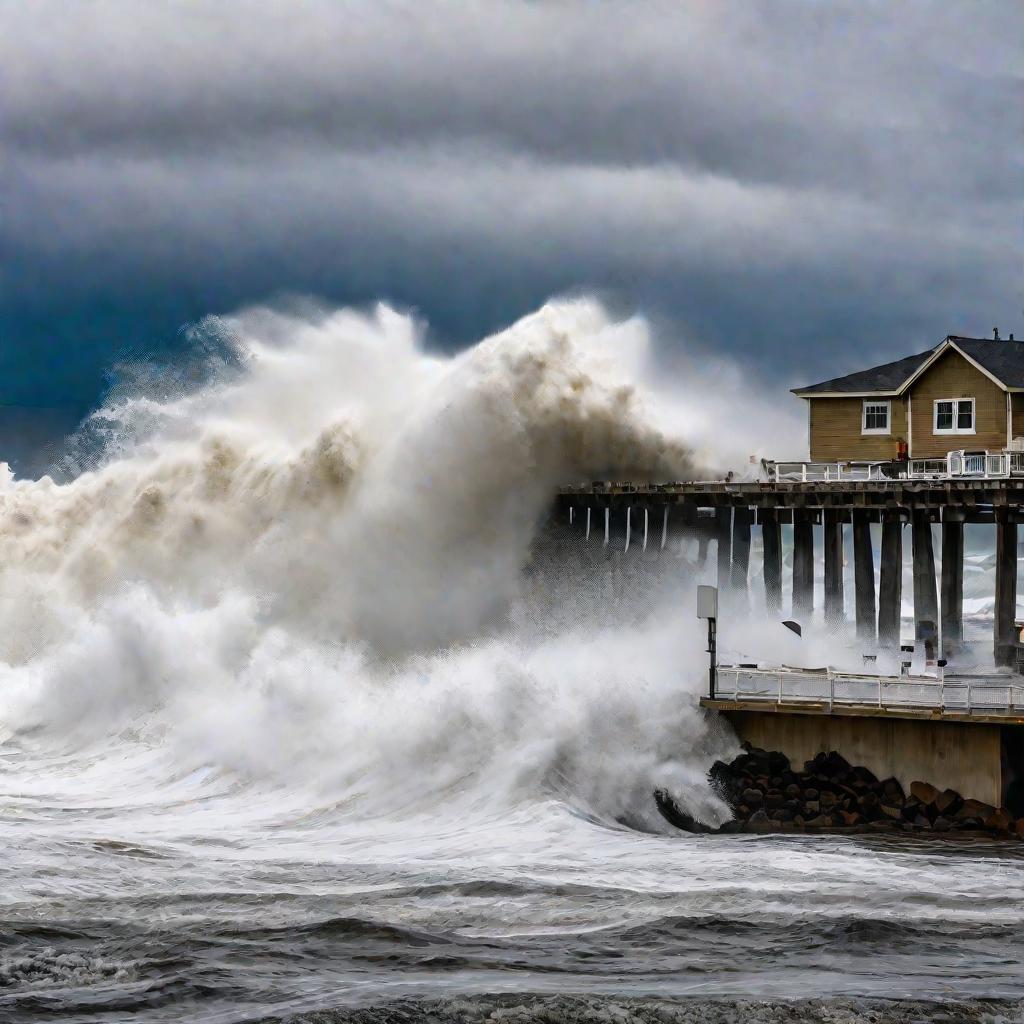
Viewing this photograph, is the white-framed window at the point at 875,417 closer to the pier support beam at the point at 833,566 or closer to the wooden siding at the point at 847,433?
the wooden siding at the point at 847,433

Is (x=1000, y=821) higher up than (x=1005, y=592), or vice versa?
(x=1005, y=592)

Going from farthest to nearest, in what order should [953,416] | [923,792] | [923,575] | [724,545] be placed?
[724,545]
[953,416]
[923,575]
[923,792]

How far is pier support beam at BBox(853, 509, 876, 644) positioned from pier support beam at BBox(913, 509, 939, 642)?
1.03m

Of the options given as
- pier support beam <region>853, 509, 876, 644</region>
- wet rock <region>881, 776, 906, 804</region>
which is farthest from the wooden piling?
wet rock <region>881, 776, 906, 804</region>

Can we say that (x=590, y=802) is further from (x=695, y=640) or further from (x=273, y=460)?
(x=273, y=460)

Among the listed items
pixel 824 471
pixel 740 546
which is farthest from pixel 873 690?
pixel 740 546

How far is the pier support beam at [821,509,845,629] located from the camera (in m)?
30.3

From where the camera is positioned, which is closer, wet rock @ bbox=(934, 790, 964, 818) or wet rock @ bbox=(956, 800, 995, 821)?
wet rock @ bbox=(956, 800, 995, 821)

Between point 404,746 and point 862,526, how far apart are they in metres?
9.68

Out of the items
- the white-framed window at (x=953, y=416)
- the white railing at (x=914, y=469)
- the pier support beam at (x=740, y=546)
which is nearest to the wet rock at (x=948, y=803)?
the white railing at (x=914, y=469)

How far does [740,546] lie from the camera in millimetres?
31719

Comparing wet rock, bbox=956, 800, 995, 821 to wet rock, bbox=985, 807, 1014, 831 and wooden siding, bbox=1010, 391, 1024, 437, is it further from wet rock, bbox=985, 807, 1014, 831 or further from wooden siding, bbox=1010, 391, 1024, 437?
wooden siding, bbox=1010, 391, 1024, 437

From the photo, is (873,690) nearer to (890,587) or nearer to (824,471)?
(890,587)

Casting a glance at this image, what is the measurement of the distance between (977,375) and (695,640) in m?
7.33
